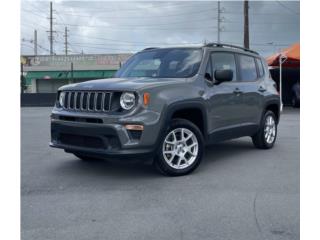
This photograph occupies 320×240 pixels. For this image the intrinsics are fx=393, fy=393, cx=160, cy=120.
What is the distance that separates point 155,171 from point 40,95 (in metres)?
22.6

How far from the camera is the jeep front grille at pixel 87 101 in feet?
17.5

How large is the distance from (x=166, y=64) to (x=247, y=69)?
1938mm

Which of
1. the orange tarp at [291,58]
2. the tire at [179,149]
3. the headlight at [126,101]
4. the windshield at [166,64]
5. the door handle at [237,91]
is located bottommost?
the tire at [179,149]

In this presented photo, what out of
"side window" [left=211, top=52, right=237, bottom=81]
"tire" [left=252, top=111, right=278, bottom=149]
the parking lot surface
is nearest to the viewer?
the parking lot surface

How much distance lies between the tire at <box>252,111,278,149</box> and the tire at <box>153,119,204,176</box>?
2.36 meters

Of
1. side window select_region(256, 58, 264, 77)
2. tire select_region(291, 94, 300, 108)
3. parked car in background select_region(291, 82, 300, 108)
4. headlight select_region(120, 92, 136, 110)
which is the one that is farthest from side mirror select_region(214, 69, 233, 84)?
tire select_region(291, 94, 300, 108)

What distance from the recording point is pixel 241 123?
704 centimetres

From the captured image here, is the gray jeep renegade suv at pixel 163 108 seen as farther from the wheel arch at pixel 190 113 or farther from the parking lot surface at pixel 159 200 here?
the parking lot surface at pixel 159 200

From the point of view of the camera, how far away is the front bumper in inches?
202

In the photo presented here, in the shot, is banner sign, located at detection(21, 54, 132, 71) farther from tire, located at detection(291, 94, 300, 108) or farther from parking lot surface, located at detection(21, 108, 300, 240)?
parking lot surface, located at detection(21, 108, 300, 240)

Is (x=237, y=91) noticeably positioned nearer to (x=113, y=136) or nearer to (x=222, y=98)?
(x=222, y=98)

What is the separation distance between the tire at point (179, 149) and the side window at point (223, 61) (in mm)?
A: 1216

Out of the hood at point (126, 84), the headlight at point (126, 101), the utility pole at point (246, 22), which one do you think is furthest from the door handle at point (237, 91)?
the utility pole at point (246, 22)

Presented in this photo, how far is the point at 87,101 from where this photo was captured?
217 inches
